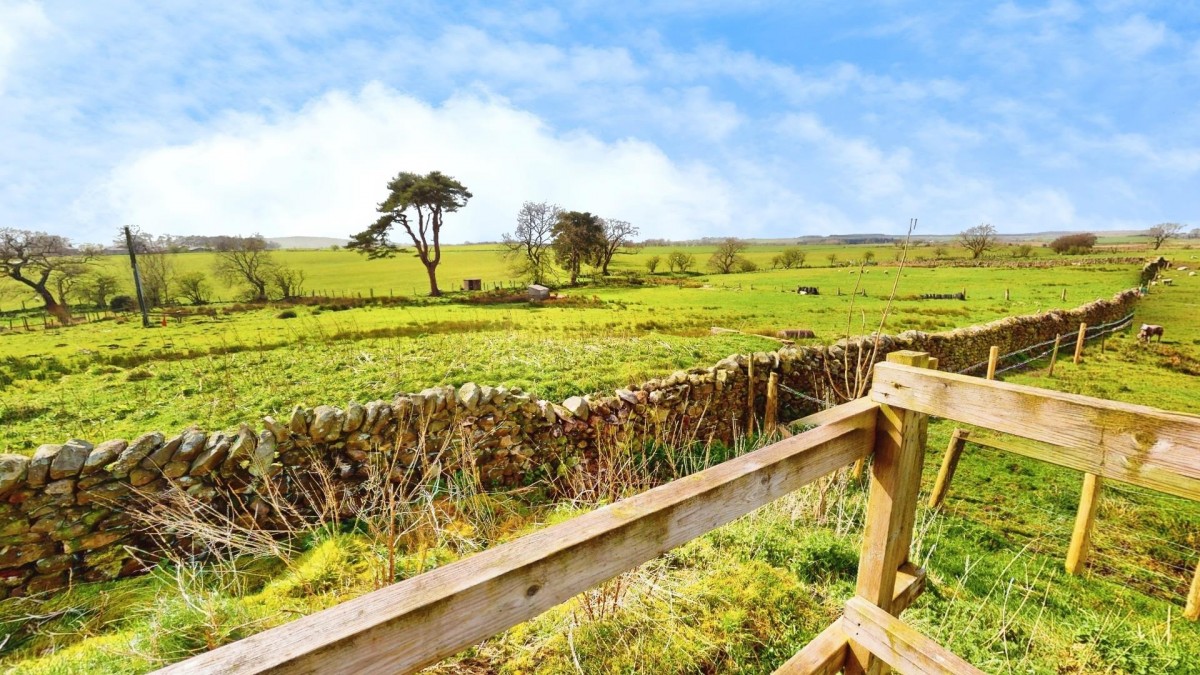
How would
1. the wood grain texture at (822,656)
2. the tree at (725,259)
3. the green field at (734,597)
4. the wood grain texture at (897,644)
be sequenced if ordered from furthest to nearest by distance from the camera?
the tree at (725,259)
the green field at (734,597)
the wood grain texture at (822,656)
the wood grain texture at (897,644)

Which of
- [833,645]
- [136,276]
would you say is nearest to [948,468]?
[833,645]

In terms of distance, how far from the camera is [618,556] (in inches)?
51.6

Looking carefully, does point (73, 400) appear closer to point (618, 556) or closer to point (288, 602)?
point (288, 602)

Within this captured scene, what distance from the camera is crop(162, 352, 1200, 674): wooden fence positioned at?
958 mm

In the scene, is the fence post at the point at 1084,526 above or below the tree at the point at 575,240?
below

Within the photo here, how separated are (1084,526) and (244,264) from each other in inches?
1760

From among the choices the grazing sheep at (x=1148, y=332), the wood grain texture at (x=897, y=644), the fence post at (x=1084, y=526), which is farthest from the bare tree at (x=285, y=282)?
the grazing sheep at (x=1148, y=332)

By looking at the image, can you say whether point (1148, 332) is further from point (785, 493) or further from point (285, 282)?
point (285, 282)

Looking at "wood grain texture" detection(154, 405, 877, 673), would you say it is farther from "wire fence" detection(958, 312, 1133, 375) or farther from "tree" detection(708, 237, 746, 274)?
"tree" detection(708, 237, 746, 274)

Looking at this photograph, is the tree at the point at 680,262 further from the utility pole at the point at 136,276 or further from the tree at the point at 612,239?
the utility pole at the point at 136,276

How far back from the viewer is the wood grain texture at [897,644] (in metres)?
1.81

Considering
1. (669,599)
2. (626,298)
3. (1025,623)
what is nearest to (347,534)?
(669,599)

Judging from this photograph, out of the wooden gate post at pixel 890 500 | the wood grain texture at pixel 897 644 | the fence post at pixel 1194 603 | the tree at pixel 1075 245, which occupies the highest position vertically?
the tree at pixel 1075 245

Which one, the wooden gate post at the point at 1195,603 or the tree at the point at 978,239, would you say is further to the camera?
the tree at the point at 978,239
